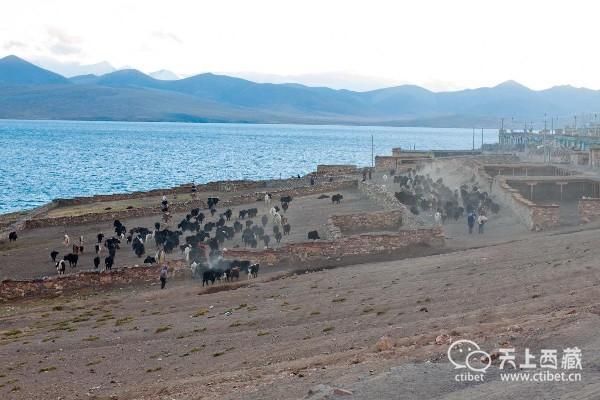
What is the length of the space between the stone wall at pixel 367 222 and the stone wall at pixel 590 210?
778cm

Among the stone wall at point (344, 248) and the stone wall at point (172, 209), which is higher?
the stone wall at point (344, 248)

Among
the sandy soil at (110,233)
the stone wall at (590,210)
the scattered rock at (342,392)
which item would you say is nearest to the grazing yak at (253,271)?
the sandy soil at (110,233)

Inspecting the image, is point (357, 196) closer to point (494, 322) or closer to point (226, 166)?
point (494, 322)

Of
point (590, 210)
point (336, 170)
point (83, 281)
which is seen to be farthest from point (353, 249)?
point (336, 170)

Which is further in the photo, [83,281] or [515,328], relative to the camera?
[83,281]

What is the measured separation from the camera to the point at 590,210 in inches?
1193

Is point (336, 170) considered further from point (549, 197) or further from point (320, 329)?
point (320, 329)

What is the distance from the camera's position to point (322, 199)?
46906 mm

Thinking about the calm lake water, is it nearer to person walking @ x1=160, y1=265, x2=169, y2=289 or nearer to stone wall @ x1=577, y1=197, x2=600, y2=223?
person walking @ x1=160, y1=265, x2=169, y2=289

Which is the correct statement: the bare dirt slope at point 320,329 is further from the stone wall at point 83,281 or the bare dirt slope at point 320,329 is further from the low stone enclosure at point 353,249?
the low stone enclosure at point 353,249

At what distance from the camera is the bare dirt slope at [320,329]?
11766mm

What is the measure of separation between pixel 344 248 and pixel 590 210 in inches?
416

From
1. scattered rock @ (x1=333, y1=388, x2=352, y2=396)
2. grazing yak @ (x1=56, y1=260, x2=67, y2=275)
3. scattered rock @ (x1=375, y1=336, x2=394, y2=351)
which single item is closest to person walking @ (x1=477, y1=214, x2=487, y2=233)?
grazing yak @ (x1=56, y1=260, x2=67, y2=275)

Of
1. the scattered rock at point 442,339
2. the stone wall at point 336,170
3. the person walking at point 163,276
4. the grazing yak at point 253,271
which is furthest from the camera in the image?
the stone wall at point 336,170
